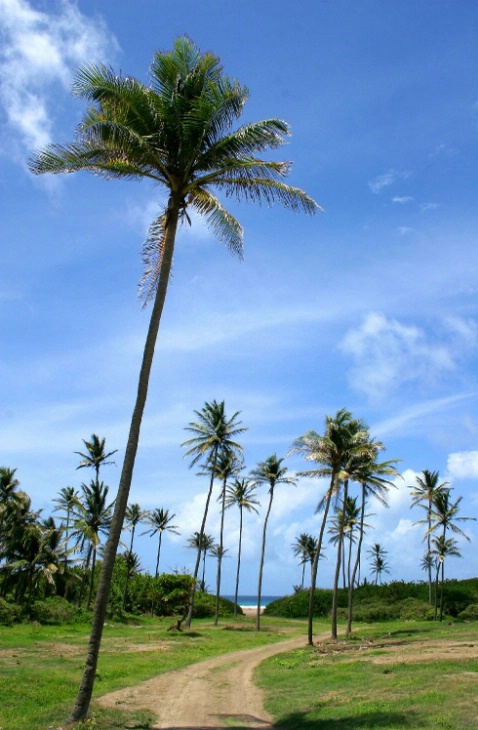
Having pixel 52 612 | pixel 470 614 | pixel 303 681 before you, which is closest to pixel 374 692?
pixel 303 681

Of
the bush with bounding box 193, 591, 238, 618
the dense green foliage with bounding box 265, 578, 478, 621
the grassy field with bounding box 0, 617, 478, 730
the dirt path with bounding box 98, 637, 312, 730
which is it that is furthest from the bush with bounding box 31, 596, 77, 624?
the dense green foliage with bounding box 265, 578, 478, 621

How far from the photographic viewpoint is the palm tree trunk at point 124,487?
11.1 metres

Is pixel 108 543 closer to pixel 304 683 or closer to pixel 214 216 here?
pixel 214 216

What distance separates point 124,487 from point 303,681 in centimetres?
1073

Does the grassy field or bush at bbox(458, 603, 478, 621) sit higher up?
bush at bbox(458, 603, 478, 621)

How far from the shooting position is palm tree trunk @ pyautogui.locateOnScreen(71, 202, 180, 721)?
Result: 1108 centimetres

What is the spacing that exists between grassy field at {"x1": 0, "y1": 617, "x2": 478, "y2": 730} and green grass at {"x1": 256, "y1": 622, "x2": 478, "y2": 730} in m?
0.02

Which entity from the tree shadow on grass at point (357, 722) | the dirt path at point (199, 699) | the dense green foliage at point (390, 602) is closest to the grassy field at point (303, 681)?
the tree shadow on grass at point (357, 722)

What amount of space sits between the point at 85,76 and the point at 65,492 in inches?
2126

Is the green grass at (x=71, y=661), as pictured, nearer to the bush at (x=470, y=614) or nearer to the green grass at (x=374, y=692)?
the green grass at (x=374, y=692)

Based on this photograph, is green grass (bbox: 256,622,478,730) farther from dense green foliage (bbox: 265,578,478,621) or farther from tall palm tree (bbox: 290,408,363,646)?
dense green foliage (bbox: 265,578,478,621)

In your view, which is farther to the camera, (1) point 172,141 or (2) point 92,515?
(2) point 92,515

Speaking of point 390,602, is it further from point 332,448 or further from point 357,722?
point 357,722

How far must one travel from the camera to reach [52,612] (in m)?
44.0
